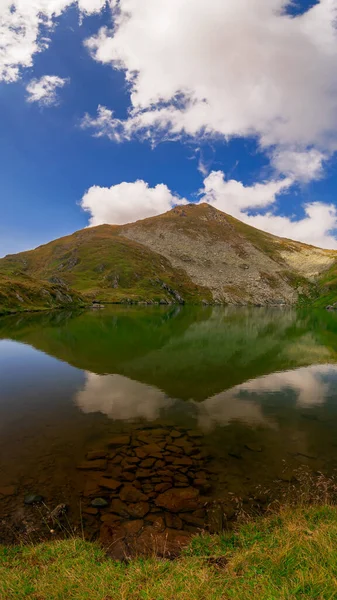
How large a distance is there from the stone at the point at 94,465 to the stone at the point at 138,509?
12.5ft

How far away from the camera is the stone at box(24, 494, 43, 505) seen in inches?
581

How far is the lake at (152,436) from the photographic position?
14852 mm

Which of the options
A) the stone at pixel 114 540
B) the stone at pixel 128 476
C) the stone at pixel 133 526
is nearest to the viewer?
the stone at pixel 114 540

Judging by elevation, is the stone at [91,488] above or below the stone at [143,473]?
above

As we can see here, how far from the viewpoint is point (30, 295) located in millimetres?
128625

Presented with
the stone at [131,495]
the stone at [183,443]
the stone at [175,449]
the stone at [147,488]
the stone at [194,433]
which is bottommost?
the stone at [194,433]

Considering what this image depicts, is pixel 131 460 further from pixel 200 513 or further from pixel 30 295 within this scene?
pixel 30 295

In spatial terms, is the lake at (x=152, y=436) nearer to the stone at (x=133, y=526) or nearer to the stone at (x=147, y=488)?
the stone at (x=147, y=488)

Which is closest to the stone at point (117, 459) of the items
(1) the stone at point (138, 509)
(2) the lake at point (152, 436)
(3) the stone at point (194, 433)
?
(2) the lake at point (152, 436)

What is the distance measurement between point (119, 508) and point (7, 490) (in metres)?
5.86

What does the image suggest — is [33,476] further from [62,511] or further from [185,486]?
[185,486]

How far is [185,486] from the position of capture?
16.4 meters

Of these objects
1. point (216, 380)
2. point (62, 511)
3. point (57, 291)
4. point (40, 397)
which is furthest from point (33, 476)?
point (57, 291)

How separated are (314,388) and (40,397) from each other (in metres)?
30.8
